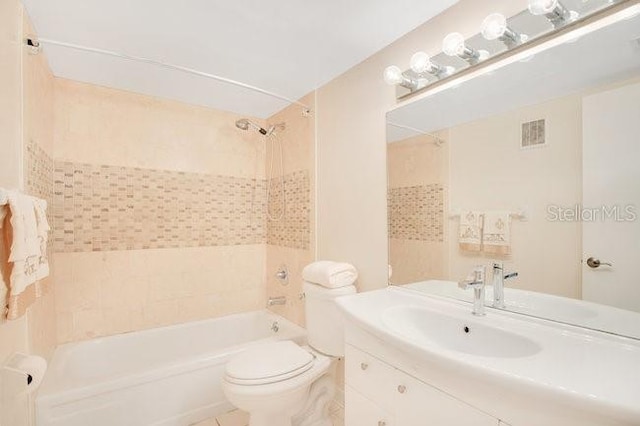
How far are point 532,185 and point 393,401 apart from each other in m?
0.94

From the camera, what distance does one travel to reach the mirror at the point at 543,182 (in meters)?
0.97

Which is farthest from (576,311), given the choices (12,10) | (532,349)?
(12,10)

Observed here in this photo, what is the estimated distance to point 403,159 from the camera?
1657 millimetres

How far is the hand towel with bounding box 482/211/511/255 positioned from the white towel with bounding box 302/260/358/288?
2.58 feet

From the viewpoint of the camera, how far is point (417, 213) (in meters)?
1.60

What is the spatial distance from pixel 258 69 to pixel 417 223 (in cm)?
141

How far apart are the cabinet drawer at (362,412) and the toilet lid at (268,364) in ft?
1.27

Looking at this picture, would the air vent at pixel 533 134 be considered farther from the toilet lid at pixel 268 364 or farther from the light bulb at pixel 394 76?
the toilet lid at pixel 268 364

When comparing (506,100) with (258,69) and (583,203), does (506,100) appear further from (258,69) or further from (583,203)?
(258,69)

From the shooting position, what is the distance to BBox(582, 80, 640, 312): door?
3.10 ft

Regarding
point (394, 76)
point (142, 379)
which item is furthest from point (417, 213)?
point (142, 379)

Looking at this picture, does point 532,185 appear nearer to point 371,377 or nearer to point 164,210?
point 371,377

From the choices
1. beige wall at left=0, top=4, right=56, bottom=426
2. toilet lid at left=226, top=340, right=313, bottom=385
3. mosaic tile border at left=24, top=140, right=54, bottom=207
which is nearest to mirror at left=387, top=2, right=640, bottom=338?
toilet lid at left=226, top=340, right=313, bottom=385

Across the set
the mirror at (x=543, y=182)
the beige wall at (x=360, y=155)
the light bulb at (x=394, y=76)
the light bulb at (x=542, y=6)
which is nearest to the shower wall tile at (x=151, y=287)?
the beige wall at (x=360, y=155)
